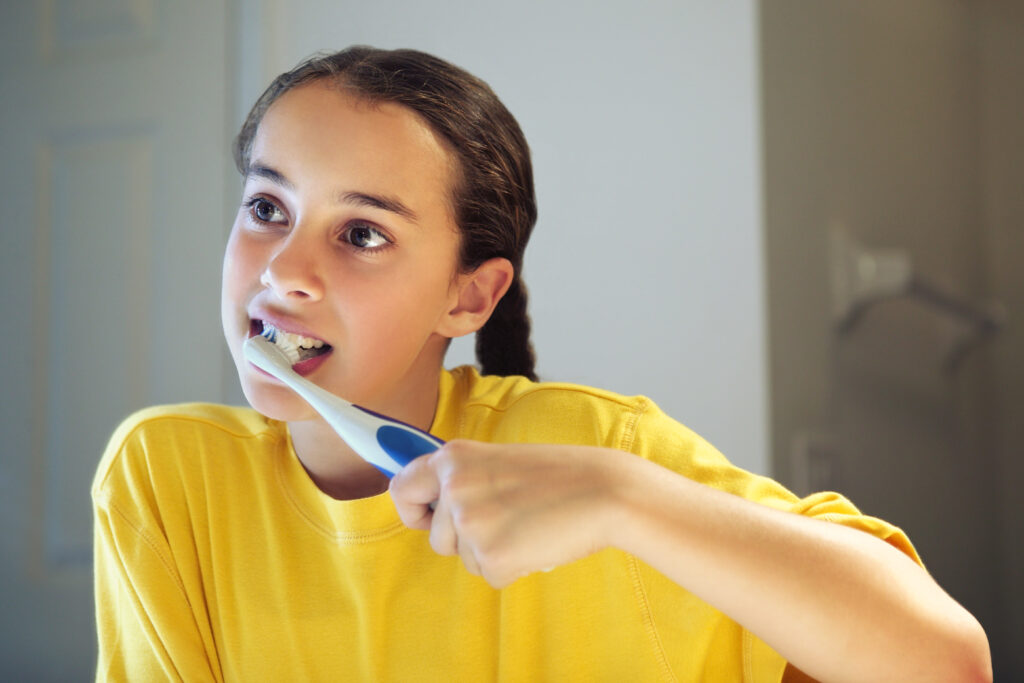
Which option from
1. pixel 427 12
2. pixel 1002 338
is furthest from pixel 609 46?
pixel 1002 338

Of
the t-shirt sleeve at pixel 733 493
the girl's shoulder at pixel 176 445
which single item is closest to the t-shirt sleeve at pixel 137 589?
the girl's shoulder at pixel 176 445

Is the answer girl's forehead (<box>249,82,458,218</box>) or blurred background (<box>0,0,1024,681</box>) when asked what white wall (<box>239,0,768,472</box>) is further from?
girl's forehead (<box>249,82,458,218</box>)

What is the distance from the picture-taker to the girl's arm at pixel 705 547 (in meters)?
0.43

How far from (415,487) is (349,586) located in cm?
26

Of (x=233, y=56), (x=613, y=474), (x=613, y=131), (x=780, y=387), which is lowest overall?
(x=780, y=387)

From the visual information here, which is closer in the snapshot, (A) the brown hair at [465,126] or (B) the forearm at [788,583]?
(B) the forearm at [788,583]

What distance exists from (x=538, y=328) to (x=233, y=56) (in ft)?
1.94

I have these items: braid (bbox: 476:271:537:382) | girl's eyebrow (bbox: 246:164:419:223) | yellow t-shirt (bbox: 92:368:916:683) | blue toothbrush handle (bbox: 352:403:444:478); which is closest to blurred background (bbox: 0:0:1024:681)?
braid (bbox: 476:271:537:382)

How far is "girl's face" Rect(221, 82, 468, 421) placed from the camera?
1.93 feet

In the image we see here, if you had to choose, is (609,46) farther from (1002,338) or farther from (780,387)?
(1002,338)

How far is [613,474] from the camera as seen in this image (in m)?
0.45

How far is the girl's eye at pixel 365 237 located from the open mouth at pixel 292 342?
7cm

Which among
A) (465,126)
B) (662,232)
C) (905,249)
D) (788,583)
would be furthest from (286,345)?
(905,249)

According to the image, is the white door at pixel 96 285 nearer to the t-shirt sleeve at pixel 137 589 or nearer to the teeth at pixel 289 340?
the t-shirt sleeve at pixel 137 589
